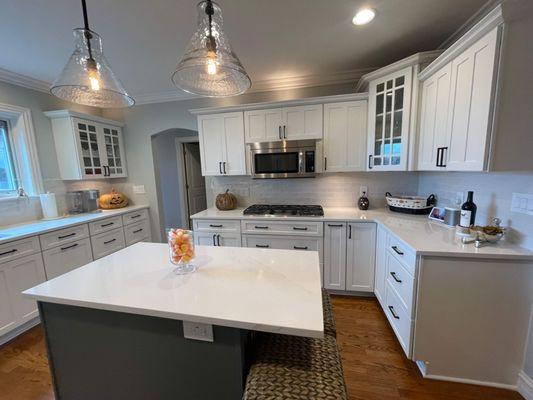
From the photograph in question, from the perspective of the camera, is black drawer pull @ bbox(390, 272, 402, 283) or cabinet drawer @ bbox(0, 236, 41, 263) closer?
black drawer pull @ bbox(390, 272, 402, 283)

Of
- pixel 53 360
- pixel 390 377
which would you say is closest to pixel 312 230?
pixel 390 377

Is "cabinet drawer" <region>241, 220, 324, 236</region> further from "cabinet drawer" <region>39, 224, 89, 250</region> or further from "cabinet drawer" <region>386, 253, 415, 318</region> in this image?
"cabinet drawer" <region>39, 224, 89, 250</region>

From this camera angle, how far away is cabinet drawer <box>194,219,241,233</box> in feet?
9.03

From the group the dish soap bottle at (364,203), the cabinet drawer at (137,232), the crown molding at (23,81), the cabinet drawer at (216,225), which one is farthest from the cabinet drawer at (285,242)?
the crown molding at (23,81)

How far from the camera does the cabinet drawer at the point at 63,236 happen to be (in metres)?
2.32

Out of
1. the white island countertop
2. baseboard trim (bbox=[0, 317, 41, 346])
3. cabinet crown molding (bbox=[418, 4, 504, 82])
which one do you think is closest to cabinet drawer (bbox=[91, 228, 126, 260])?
baseboard trim (bbox=[0, 317, 41, 346])

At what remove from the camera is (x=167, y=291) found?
1.08 m

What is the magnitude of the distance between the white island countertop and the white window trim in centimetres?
231

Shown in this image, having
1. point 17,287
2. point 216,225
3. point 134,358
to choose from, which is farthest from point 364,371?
point 17,287

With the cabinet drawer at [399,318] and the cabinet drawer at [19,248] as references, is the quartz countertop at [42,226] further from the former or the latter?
the cabinet drawer at [399,318]

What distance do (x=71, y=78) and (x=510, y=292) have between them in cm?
277

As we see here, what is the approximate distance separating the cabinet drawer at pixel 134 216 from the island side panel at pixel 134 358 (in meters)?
2.32

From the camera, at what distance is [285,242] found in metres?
2.63

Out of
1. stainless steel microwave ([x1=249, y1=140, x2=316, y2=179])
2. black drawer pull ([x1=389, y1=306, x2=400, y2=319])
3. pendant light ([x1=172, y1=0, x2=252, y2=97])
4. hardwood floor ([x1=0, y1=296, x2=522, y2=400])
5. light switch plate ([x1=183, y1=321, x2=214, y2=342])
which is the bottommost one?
hardwood floor ([x1=0, y1=296, x2=522, y2=400])
